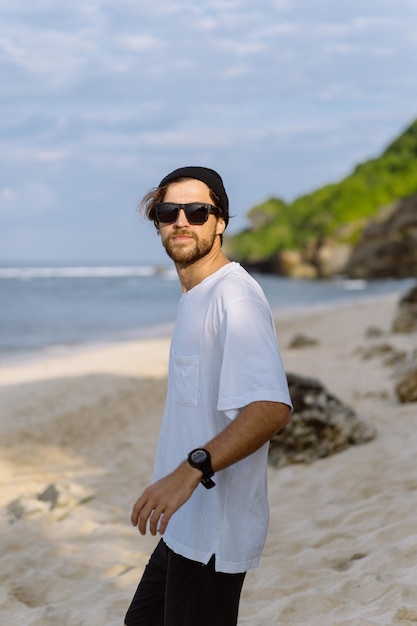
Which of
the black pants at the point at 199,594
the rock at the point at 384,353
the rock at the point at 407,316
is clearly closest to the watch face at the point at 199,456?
A: the black pants at the point at 199,594

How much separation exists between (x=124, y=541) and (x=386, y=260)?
61.0 meters

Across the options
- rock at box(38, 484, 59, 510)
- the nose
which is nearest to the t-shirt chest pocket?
the nose

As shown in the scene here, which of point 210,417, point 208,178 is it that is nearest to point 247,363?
point 210,417

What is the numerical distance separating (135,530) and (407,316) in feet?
37.9

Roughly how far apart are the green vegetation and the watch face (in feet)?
235

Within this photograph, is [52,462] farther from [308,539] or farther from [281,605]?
[281,605]

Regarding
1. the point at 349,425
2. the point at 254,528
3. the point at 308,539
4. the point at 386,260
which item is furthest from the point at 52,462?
the point at 386,260

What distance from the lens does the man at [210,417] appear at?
1.96 metres

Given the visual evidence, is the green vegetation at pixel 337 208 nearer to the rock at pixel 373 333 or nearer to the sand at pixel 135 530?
the rock at pixel 373 333

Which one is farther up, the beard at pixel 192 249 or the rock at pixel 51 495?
the beard at pixel 192 249

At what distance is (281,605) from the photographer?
3.58 meters

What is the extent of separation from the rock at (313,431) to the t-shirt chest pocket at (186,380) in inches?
170

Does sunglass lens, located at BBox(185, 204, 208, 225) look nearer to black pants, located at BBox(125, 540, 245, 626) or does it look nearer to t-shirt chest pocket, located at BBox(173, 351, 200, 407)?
t-shirt chest pocket, located at BBox(173, 351, 200, 407)

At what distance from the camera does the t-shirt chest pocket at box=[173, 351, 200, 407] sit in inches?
85.7
